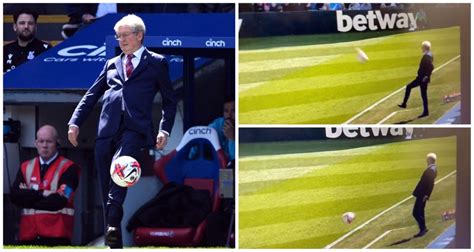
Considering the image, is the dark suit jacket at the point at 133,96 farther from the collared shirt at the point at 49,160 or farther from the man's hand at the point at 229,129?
the man's hand at the point at 229,129

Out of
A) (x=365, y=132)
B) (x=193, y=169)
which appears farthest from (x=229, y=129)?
(x=365, y=132)

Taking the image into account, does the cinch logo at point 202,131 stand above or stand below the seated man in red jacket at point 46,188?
above

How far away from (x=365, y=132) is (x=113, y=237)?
6.18ft

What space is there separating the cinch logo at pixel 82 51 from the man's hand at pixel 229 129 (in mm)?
984

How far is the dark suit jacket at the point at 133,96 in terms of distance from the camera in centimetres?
1116

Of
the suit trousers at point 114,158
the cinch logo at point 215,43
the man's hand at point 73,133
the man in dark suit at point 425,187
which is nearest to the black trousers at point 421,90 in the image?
the man in dark suit at point 425,187

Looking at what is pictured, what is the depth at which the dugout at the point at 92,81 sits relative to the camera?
1124 cm

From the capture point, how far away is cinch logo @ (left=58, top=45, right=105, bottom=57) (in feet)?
37.1

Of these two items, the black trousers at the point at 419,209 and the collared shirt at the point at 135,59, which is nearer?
the collared shirt at the point at 135,59

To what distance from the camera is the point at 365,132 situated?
37.0 feet

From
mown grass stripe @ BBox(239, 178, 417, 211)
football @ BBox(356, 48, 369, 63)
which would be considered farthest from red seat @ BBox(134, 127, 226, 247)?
football @ BBox(356, 48, 369, 63)

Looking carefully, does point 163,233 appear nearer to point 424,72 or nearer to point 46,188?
point 46,188

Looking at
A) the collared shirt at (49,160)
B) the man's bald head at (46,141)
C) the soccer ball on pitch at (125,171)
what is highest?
the man's bald head at (46,141)

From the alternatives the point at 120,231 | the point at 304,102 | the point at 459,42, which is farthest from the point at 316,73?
the point at 120,231
